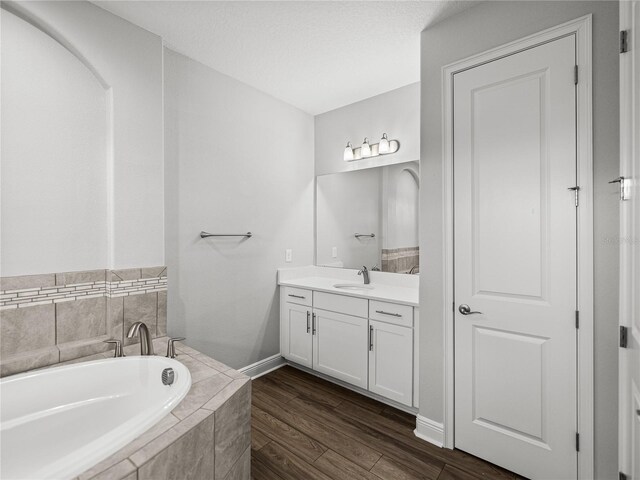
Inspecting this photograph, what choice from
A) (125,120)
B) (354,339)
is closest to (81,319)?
(125,120)

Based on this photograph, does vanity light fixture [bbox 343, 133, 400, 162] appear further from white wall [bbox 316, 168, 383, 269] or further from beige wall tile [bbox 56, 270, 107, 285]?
beige wall tile [bbox 56, 270, 107, 285]

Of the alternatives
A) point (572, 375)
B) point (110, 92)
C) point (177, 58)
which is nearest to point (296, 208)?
point (177, 58)

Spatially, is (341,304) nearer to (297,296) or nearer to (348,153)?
(297,296)

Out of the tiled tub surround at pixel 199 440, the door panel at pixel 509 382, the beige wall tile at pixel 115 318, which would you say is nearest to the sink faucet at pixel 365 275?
the door panel at pixel 509 382

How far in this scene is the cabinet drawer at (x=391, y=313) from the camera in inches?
87.1

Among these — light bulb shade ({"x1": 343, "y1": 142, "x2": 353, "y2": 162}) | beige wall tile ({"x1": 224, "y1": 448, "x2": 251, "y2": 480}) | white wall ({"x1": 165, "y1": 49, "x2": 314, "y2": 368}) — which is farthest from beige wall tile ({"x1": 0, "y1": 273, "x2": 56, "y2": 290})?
light bulb shade ({"x1": 343, "y1": 142, "x2": 353, "y2": 162})

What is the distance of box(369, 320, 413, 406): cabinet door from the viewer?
2215mm

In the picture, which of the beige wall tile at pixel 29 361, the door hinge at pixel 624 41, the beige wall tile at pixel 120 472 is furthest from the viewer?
the beige wall tile at pixel 29 361

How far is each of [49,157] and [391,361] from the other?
2.48 metres

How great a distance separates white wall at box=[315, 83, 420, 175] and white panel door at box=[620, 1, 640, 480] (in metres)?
1.57

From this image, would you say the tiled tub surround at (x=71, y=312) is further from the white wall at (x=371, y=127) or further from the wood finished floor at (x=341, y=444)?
the white wall at (x=371, y=127)

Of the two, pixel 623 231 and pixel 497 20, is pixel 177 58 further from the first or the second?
pixel 623 231

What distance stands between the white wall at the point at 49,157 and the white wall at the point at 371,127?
2.04 metres

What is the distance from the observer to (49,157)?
1717 millimetres
